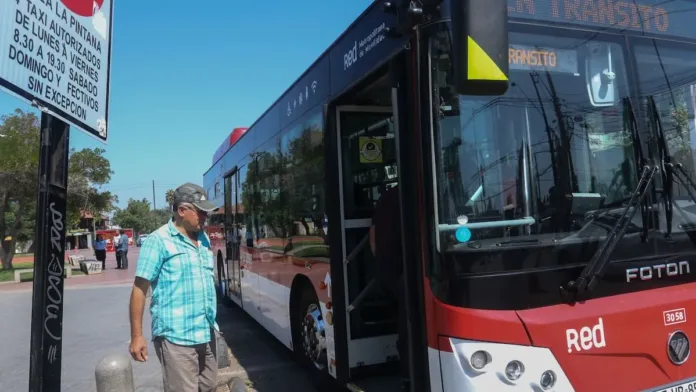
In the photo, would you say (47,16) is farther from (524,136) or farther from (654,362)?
(654,362)


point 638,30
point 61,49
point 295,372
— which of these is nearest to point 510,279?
point 638,30

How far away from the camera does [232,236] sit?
9.45m

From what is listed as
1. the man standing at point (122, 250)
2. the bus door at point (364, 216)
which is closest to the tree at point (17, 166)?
the man standing at point (122, 250)

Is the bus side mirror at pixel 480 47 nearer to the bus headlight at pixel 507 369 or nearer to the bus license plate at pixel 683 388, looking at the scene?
the bus headlight at pixel 507 369

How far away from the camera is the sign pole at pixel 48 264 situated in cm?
268

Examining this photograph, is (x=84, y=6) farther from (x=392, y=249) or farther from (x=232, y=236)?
(x=232, y=236)

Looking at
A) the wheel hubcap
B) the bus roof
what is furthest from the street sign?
the wheel hubcap

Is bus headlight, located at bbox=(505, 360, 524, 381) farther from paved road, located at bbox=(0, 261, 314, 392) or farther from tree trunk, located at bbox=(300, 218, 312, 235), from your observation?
paved road, located at bbox=(0, 261, 314, 392)

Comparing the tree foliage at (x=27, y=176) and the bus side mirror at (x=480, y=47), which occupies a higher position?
the tree foliage at (x=27, y=176)

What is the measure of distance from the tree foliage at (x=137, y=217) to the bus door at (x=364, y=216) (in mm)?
91798

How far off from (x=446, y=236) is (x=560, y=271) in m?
0.60

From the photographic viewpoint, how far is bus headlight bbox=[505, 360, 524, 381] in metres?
2.49

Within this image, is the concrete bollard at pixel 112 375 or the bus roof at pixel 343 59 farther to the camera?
the bus roof at pixel 343 59

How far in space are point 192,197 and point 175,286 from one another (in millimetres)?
603
